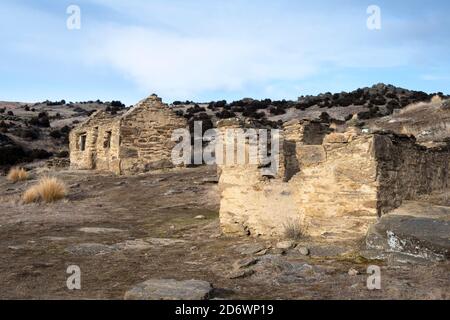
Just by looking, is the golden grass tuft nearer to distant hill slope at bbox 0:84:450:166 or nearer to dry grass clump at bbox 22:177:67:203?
dry grass clump at bbox 22:177:67:203

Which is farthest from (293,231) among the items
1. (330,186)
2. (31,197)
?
(31,197)

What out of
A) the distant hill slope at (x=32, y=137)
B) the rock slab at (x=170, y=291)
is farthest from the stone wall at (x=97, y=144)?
the rock slab at (x=170, y=291)

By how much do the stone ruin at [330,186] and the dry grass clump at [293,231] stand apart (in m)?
0.02

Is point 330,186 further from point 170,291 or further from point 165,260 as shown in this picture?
point 170,291

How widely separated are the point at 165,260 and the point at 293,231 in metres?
1.96

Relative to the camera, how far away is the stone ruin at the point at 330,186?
6.80 meters

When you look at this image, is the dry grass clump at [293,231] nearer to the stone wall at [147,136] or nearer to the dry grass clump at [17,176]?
the stone wall at [147,136]

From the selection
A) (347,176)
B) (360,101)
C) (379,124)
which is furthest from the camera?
(360,101)

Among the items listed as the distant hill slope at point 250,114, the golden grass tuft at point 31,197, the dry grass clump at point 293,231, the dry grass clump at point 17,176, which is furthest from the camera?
the distant hill slope at point 250,114

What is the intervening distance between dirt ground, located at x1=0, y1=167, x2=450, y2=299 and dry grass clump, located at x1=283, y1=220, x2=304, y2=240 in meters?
0.20

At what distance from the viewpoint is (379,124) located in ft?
62.9
